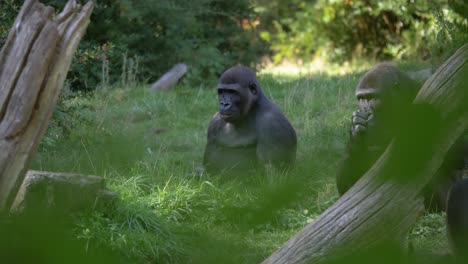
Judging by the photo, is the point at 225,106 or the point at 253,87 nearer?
the point at 225,106

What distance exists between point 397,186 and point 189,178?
15.3 ft

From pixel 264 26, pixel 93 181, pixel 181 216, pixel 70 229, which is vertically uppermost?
pixel 264 26

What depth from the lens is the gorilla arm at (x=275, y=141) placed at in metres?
5.77

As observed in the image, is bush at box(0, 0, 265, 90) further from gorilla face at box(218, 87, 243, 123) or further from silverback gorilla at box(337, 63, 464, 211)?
silverback gorilla at box(337, 63, 464, 211)

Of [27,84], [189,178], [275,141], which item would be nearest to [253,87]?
[275,141]

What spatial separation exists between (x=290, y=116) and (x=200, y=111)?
5.04 ft

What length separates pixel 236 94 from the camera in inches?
234

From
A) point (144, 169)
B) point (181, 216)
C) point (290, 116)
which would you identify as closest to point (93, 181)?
point (181, 216)

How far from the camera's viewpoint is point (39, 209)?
2.85 ft

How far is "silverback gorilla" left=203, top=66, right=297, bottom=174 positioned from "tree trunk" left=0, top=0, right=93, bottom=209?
3682 millimetres

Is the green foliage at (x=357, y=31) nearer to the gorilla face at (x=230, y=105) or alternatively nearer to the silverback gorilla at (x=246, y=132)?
the silverback gorilla at (x=246, y=132)

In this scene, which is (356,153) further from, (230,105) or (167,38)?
(167,38)

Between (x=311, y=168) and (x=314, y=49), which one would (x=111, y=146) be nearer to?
(x=311, y=168)

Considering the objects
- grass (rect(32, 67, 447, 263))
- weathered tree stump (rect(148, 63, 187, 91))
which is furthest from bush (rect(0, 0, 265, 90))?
grass (rect(32, 67, 447, 263))
